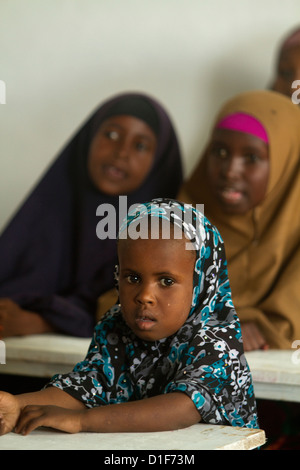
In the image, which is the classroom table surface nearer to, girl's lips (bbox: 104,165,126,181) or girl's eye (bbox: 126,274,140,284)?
girl's eye (bbox: 126,274,140,284)

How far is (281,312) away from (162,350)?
1.03 m

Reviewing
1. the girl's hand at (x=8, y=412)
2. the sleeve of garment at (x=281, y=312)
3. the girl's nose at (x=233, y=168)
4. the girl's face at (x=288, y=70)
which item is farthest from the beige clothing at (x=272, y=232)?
the girl's hand at (x=8, y=412)

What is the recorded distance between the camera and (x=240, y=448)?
1386 mm

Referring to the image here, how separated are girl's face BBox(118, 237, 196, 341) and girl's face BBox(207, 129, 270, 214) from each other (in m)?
1.17

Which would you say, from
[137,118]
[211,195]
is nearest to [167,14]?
[137,118]

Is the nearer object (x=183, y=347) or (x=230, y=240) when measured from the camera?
(x=183, y=347)

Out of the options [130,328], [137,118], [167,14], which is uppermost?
[167,14]

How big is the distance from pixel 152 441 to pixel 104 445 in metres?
0.09

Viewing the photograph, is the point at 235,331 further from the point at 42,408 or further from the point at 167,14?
the point at 167,14

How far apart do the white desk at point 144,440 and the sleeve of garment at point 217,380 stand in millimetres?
69

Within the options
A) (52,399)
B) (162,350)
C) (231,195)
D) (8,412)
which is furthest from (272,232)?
(8,412)

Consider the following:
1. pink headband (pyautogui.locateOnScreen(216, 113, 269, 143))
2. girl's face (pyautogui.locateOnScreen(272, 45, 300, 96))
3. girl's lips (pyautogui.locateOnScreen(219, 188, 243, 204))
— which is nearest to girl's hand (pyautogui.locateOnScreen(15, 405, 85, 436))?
girl's lips (pyautogui.locateOnScreen(219, 188, 243, 204))

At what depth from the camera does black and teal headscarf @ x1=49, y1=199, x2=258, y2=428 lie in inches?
62.7

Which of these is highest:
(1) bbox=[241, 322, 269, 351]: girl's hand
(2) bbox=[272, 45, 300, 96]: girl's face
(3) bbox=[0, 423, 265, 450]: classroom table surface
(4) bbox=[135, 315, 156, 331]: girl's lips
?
(2) bbox=[272, 45, 300, 96]: girl's face
